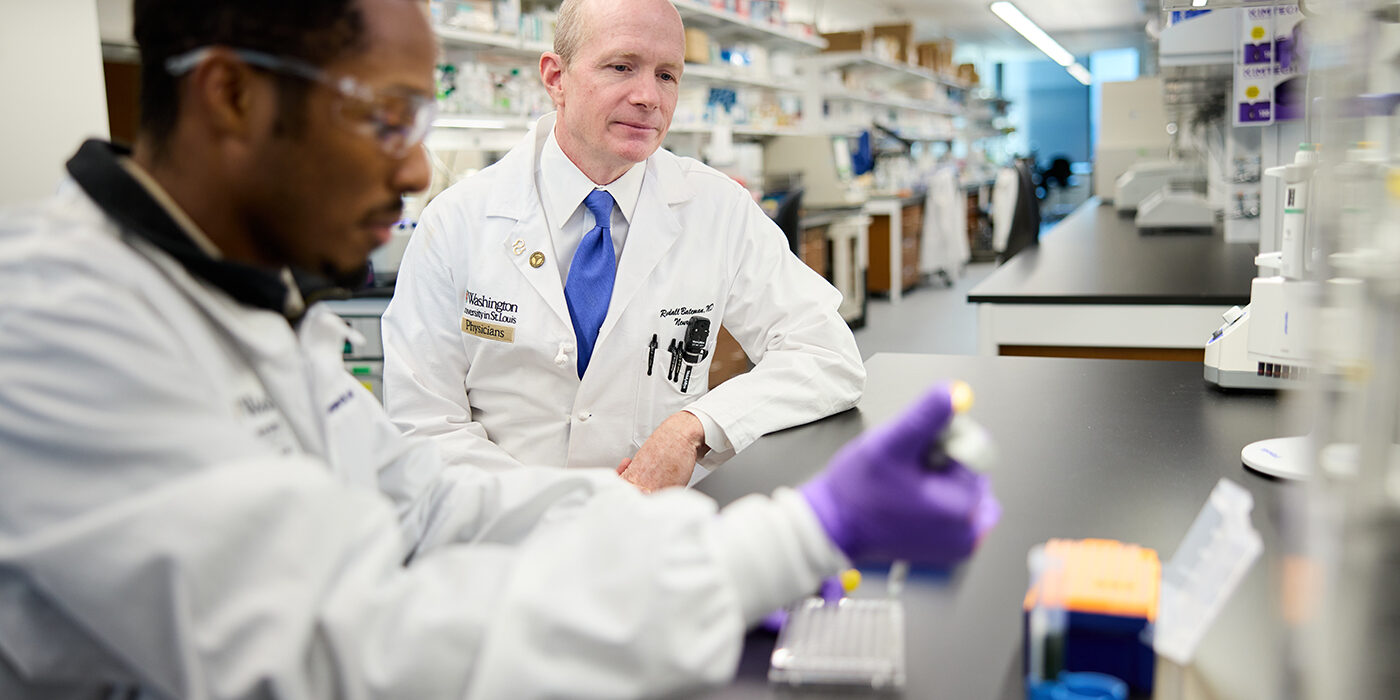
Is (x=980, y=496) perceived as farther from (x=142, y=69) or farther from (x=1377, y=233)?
(x=142, y=69)

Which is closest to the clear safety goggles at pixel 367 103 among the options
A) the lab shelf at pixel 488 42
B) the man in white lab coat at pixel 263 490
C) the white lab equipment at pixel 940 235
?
the man in white lab coat at pixel 263 490

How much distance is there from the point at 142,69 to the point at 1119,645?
2.97 ft

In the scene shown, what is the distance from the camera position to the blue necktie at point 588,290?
1828 millimetres

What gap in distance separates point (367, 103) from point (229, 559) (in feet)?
1.20

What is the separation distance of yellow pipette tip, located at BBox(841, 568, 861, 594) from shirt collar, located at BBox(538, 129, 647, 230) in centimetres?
106

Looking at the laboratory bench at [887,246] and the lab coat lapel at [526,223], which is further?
the laboratory bench at [887,246]

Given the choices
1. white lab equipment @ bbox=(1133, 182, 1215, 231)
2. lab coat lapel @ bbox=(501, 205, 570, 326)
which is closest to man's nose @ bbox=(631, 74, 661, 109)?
lab coat lapel @ bbox=(501, 205, 570, 326)

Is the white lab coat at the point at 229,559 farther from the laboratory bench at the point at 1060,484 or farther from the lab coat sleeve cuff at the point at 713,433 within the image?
the lab coat sleeve cuff at the point at 713,433

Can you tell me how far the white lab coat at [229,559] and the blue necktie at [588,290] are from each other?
3.43 ft

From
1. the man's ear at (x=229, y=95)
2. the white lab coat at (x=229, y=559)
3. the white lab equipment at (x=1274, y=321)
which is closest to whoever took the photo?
the white lab coat at (x=229, y=559)

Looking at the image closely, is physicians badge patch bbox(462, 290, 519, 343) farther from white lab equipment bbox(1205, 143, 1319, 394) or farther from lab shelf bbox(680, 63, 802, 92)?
lab shelf bbox(680, 63, 802, 92)

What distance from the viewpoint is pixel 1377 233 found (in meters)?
0.55

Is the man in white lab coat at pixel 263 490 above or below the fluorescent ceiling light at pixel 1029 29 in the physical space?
below

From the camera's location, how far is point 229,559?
66 cm
